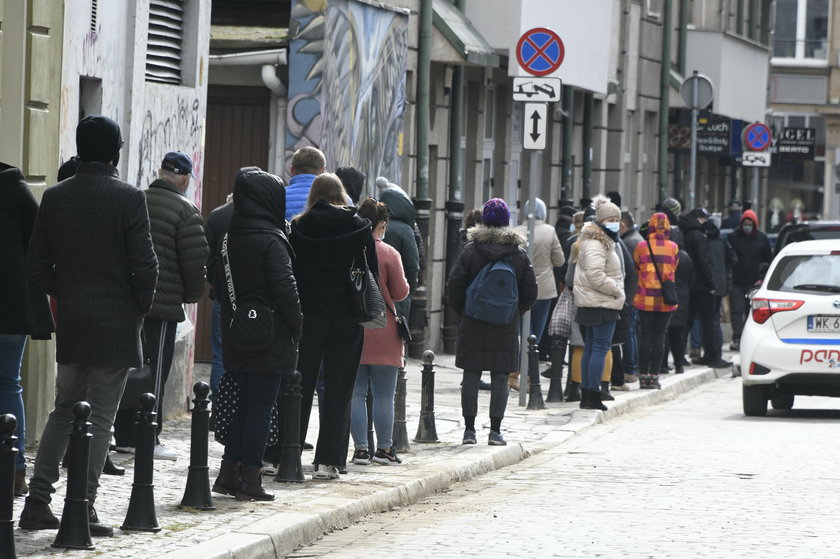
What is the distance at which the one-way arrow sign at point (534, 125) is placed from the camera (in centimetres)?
1706

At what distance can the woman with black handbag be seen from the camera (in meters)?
19.6

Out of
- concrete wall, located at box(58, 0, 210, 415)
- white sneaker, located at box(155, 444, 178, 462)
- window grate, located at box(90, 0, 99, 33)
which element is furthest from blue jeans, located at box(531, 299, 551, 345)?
white sneaker, located at box(155, 444, 178, 462)

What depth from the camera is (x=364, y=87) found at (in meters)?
19.3

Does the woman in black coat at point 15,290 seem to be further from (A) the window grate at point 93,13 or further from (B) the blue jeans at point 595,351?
(B) the blue jeans at point 595,351

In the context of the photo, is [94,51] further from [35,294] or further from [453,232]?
[453,232]

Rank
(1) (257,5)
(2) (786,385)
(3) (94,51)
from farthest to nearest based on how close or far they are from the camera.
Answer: (1) (257,5)
(2) (786,385)
(3) (94,51)

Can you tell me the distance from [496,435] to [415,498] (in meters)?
2.59

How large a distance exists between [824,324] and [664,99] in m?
19.9

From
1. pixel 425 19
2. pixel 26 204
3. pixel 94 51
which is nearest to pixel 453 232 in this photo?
pixel 425 19

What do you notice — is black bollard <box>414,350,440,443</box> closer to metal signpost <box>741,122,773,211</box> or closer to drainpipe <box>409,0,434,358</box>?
drainpipe <box>409,0,434,358</box>

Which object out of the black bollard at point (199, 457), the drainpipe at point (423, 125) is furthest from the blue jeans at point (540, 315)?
the black bollard at point (199, 457)

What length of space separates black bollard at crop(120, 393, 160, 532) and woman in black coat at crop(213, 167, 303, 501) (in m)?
1.29

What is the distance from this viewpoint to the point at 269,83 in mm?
17688

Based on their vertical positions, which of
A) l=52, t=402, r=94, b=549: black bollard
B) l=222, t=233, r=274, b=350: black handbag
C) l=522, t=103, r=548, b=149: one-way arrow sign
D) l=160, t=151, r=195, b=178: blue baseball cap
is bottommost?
l=52, t=402, r=94, b=549: black bollard
